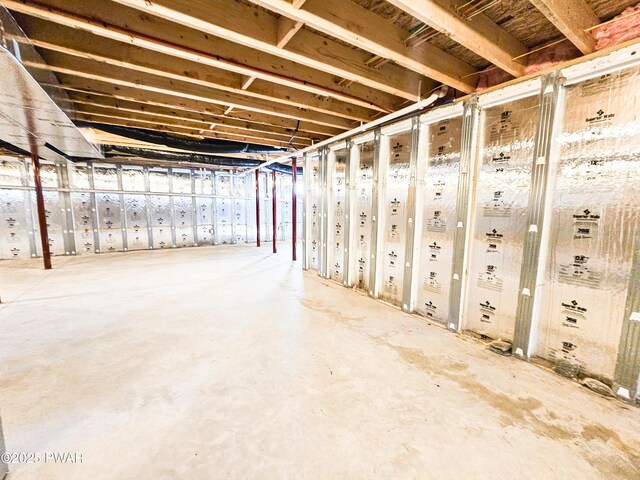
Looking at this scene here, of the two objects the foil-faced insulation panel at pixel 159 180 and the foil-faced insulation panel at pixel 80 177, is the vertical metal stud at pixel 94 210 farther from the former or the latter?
the foil-faced insulation panel at pixel 159 180

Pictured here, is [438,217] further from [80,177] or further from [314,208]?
[80,177]

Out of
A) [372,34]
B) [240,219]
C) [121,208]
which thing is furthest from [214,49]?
[240,219]

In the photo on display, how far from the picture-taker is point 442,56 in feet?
7.53

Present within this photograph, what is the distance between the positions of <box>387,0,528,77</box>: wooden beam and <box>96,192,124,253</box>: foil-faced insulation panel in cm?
817

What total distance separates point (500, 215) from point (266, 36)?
8.02ft

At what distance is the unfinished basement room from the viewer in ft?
4.63

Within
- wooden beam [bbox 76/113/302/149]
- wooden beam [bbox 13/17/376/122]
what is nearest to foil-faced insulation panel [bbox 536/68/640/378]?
wooden beam [bbox 13/17/376/122]

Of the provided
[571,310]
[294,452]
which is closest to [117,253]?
[294,452]

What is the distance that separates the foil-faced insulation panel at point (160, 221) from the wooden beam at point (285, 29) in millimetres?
7194

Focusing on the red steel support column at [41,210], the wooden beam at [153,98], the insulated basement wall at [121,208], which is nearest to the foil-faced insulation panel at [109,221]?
the insulated basement wall at [121,208]

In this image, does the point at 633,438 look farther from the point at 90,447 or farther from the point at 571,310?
the point at 90,447

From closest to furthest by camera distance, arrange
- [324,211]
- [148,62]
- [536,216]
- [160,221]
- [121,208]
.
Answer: [536,216]
[148,62]
[324,211]
[121,208]
[160,221]

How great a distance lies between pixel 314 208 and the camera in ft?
16.9

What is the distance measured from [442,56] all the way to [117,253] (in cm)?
829
